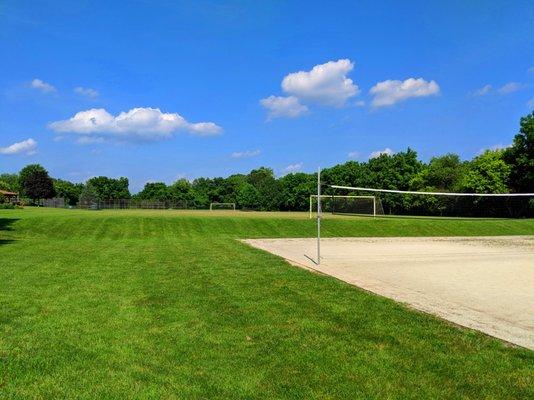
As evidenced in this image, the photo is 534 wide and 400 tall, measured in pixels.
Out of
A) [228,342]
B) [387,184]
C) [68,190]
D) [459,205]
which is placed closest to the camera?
[228,342]

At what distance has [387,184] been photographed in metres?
77.2

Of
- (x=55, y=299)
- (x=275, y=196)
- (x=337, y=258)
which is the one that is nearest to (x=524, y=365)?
(x=55, y=299)

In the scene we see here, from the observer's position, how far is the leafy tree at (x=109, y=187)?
393ft

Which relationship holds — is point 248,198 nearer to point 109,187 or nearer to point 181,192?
point 181,192

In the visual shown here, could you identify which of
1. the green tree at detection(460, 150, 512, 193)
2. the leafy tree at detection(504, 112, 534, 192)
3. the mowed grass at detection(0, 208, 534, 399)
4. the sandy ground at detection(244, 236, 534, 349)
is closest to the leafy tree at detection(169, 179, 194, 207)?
the green tree at detection(460, 150, 512, 193)

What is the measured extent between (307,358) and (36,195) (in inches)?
4634

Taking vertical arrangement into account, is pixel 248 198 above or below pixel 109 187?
below

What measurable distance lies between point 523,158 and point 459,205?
8.88m

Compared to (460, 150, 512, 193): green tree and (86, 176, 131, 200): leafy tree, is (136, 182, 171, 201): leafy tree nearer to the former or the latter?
(86, 176, 131, 200): leafy tree

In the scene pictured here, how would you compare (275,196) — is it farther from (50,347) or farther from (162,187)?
(50,347)

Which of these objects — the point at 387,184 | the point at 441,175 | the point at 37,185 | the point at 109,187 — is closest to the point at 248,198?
the point at 387,184

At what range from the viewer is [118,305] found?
26.5ft

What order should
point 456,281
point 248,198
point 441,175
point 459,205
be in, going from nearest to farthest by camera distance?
point 456,281 → point 459,205 → point 441,175 → point 248,198

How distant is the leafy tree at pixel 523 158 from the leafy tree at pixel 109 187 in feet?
296
